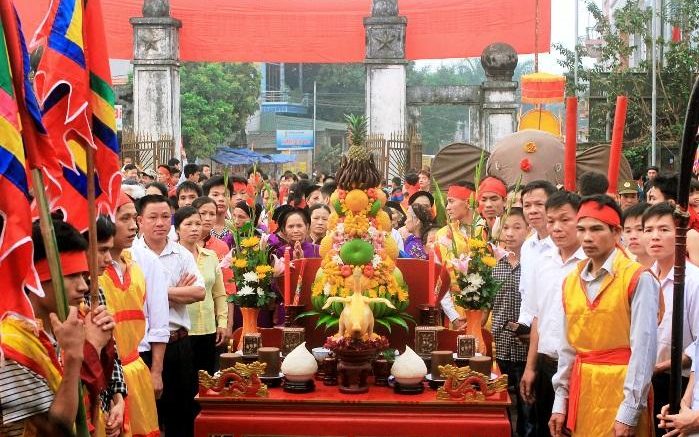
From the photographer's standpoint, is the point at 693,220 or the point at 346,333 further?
the point at 693,220

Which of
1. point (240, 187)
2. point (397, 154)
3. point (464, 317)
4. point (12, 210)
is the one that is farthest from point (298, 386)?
point (397, 154)

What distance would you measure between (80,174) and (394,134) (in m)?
13.2

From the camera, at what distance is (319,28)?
60.5 ft

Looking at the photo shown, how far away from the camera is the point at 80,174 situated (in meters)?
4.03

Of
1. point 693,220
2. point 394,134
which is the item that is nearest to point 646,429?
point 693,220

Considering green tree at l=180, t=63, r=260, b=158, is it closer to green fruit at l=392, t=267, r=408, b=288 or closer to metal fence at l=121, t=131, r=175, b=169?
metal fence at l=121, t=131, r=175, b=169

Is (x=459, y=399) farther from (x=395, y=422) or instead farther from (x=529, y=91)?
(x=529, y=91)

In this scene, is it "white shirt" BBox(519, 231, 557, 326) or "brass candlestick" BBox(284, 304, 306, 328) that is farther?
"white shirt" BBox(519, 231, 557, 326)

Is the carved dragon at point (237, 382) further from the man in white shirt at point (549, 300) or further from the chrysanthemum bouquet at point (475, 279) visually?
the man in white shirt at point (549, 300)

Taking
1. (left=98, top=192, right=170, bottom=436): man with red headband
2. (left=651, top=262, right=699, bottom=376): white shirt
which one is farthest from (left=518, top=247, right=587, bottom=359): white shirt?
(left=98, top=192, right=170, bottom=436): man with red headband

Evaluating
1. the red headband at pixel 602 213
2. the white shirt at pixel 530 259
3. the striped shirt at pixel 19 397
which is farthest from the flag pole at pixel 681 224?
the striped shirt at pixel 19 397

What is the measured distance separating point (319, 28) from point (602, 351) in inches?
560

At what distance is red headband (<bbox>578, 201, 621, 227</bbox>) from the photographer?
16.3 feet

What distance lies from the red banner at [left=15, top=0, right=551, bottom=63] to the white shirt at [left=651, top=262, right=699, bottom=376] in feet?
41.5
